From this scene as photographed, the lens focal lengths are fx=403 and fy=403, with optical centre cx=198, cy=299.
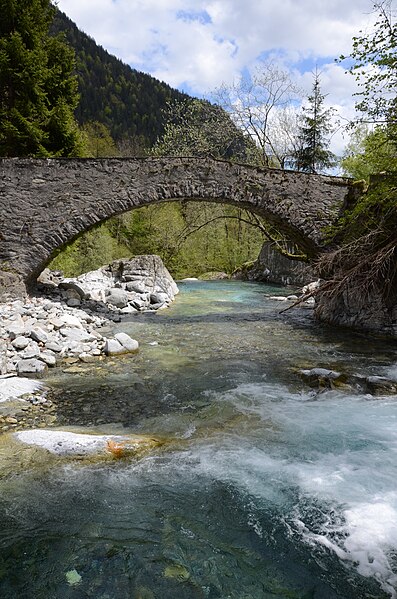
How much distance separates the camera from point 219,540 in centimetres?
256

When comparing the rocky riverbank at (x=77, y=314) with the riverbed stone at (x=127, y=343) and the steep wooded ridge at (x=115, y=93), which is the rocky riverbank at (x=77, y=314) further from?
the steep wooded ridge at (x=115, y=93)

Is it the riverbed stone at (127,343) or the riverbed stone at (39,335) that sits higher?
the riverbed stone at (39,335)

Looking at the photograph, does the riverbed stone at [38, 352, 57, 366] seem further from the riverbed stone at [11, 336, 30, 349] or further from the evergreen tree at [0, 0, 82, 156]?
the evergreen tree at [0, 0, 82, 156]

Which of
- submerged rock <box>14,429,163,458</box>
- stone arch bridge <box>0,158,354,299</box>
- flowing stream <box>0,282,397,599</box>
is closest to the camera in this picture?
flowing stream <box>0,282,397,599</box>

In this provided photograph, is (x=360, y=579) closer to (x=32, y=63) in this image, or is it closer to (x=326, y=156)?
(x=32, y=63)

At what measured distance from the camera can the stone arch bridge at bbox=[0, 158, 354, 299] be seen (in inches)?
396

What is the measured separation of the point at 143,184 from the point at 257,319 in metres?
4.69

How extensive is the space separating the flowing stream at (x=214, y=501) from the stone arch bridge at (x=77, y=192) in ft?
18.4

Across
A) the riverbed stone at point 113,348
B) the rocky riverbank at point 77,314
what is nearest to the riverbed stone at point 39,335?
the rocky riverbank at point 77,314

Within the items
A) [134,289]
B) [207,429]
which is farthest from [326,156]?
[207,429]

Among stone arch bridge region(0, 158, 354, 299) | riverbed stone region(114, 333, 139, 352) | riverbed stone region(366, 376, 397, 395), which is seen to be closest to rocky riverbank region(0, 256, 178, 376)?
riverbed stone region(114, 333, 139, 352)

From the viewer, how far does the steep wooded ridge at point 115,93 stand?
50.8m

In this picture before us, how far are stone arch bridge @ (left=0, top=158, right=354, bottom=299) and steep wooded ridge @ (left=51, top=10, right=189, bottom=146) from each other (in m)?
40.8

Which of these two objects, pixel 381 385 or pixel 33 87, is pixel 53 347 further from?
pixel 33 87
